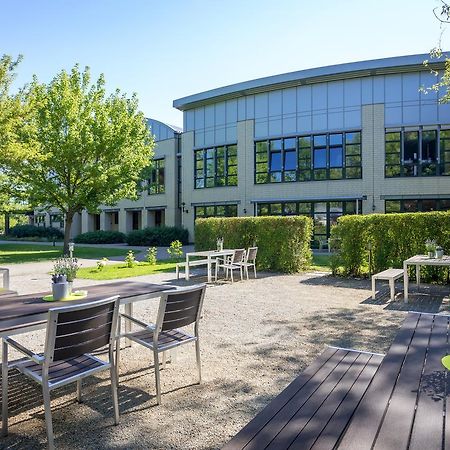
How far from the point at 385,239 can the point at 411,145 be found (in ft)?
43.0

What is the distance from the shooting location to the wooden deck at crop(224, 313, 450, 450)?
5.79 feet

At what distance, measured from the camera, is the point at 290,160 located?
25.2 metres

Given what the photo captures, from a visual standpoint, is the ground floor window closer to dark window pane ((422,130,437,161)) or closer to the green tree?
the green tree

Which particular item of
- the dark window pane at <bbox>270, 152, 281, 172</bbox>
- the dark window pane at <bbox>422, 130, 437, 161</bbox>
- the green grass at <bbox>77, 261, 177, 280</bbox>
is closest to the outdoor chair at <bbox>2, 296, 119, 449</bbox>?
the green grass at <bbox>77, 261, 177, 280</bbox>

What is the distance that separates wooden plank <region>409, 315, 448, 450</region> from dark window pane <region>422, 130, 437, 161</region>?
71.3 ft

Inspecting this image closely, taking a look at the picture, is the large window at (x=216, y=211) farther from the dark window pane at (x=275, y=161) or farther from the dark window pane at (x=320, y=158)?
the dark window pane at (x=320, y=158)

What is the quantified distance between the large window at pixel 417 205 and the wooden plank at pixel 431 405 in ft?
69.0

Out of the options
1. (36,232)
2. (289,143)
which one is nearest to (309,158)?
(289,143)

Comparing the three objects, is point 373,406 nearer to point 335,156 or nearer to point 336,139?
point 335,156

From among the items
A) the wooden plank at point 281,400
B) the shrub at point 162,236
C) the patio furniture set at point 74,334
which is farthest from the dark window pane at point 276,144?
the wooden plank at point 281,400

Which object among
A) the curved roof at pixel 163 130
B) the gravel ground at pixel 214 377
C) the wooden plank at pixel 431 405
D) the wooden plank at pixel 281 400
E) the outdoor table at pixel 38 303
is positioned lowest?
the gravel ground at pixel 214 377

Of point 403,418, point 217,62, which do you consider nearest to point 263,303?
point 403,418

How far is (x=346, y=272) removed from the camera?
12.3 m

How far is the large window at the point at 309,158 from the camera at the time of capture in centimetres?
2339
